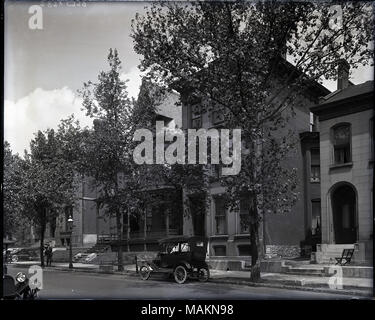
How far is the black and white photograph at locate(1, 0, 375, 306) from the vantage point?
421 cm

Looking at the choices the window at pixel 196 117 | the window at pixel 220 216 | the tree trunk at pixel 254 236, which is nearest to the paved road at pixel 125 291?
the window at pixel 220 216

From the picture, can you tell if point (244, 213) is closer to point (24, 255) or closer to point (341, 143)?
point (341, 143)

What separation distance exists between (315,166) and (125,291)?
384cm

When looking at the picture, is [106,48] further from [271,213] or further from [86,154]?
[271,213]

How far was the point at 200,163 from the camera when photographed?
4.71 metres

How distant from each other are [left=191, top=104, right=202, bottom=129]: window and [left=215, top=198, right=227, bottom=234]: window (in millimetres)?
1393

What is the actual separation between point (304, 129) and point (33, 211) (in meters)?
4.59

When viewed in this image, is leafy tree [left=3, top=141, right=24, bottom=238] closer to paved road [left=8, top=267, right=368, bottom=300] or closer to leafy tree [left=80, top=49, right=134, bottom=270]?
paved road [left=8, top=267, right=368, bottom=300]

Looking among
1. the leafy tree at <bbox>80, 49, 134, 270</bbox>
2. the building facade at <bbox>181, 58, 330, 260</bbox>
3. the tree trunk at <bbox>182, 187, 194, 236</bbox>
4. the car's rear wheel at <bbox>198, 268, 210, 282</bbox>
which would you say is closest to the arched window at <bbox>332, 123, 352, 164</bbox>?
the building facade at <bbox>181, 58, 330, 260</bbox>

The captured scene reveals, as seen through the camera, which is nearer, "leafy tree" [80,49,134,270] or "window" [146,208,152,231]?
"leafy tree" [80,49,134,270]

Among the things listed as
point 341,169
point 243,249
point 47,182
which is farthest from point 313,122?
point 47,182

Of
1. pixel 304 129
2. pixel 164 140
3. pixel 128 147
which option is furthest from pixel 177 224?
pixel 304 129

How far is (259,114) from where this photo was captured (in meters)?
8.58

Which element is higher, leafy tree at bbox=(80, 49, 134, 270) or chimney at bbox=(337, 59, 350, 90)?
chimney at bbox=(337, 59, 350, 90)
